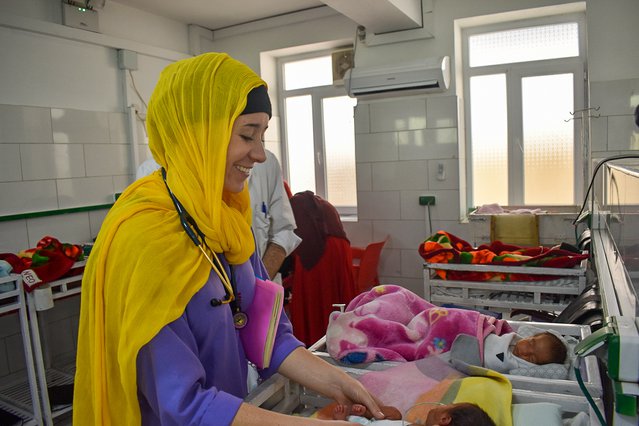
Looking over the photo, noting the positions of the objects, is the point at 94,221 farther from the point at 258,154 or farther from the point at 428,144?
the point at 258,154

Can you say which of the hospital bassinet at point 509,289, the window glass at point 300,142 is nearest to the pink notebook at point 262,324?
the hospital bassinet at point 509,289

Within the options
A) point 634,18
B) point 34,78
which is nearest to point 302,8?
point 34,78

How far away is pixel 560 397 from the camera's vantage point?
110 cm

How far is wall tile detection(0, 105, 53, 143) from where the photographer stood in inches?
117

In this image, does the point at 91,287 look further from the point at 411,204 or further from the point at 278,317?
the point at 411,204

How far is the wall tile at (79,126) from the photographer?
3.27 meters

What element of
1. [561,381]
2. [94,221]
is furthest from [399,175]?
[561,381]

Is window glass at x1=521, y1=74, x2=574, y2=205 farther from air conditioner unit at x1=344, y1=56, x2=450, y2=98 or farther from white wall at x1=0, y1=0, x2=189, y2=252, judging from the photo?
white wall at x1=0, y1=0, x2=189, y2=252

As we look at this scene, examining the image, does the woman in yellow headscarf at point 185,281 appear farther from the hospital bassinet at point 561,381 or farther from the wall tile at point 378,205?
the wall tile at point 378,205

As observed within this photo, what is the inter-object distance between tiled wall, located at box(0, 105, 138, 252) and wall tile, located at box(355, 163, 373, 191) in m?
1.72

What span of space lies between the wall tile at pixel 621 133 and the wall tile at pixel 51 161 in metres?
3.41

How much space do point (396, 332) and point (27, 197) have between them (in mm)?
2595

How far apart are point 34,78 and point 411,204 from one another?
8.62 feet

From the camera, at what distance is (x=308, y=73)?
436cm
